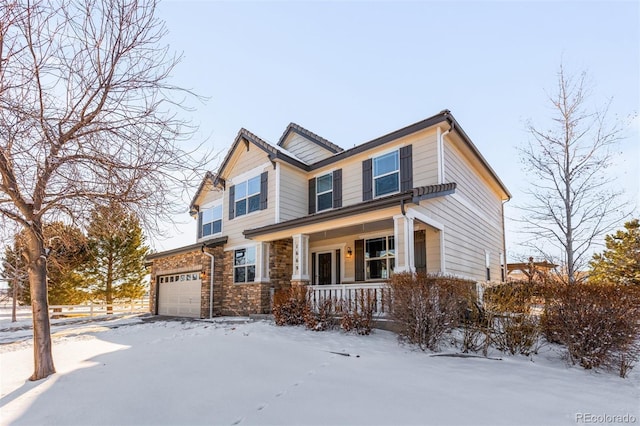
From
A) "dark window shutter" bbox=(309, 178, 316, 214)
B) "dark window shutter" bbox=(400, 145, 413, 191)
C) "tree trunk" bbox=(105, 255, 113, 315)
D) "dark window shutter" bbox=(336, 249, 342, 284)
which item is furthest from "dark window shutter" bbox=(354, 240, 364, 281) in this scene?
"tree trunk" bbox=(105, 255, 113, 315)

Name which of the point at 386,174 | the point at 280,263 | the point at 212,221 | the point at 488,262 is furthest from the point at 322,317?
the point at 212,221

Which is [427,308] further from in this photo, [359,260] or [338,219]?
[359,260]

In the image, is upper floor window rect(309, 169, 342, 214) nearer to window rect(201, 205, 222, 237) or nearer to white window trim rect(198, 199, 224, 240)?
white window trim rect(198, 199, 224, 240)

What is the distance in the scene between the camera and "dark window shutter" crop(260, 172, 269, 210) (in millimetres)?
13172

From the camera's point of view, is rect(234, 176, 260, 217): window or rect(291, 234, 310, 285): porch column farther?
rect(234, 176, 260, 217): window

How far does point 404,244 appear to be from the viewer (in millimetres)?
8312

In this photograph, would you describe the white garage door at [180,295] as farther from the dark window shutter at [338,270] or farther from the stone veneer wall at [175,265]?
the dark window shutter at [338,270]

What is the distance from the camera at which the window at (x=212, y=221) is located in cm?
1605

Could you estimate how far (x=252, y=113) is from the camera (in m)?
6.75

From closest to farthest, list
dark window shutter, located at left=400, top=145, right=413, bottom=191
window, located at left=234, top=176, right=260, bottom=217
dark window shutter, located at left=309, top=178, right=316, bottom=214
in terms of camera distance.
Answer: dark window shutter, located at left=400, top=145, right=413, bottom=191 → dark window shutter, located at left=309, top=178, right=316, bottom=214 → window, located at left=234, top=176, right=260, bottom=217

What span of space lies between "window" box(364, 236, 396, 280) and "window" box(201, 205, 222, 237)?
7.17 m

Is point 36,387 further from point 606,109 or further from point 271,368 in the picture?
point 606,109

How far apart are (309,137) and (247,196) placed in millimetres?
3391

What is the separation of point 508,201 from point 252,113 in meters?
14.6
